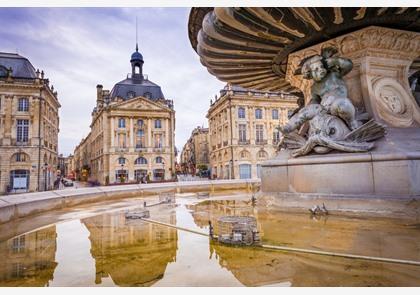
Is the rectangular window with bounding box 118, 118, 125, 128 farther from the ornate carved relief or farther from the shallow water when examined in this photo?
the ornate carved relief

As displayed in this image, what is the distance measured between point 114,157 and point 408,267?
48446 mm

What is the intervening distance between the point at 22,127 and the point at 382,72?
40549 millimetres

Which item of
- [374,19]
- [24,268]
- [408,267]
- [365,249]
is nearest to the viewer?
[408,267]

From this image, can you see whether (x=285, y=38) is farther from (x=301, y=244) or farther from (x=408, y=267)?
(x=408, y=267)

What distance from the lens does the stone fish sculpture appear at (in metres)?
4.82

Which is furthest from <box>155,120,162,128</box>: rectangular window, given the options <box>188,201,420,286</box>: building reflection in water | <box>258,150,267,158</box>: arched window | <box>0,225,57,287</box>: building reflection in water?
<box>188,201,420,286</box>: building reflection in water

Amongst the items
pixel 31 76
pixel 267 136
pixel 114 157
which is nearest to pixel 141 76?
pixel 114 157

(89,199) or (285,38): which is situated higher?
(285,38)

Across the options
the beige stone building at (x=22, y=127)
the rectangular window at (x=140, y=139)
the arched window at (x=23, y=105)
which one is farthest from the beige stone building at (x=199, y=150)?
the arched window at (x=23, y=105)

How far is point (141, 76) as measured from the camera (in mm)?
55125

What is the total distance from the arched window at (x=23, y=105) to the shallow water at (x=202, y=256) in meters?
38.5

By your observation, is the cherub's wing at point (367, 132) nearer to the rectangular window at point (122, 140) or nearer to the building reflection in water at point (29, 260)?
the building reflection in water at point (29, 260)

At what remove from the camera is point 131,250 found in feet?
9.12

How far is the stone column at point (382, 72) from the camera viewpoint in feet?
17.7
